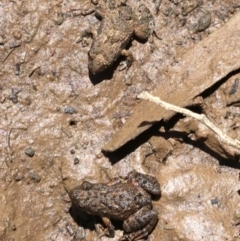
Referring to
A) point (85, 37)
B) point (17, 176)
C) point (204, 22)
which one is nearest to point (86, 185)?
point (17, 176)

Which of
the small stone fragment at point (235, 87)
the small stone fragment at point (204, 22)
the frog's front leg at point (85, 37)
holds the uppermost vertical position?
the small stone fragment at point (204, 22)

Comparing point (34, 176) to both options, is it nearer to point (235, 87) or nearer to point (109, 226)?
point (109, 226)

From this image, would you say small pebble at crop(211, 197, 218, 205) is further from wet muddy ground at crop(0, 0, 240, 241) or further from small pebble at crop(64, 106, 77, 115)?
small pebble at crop(64, 106, 77, 115)

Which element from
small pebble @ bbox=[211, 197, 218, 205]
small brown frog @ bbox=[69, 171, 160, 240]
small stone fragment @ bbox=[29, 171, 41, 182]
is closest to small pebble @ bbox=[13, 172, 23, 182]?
small stone fragment @ bbox=[29, 171, 41, 182]

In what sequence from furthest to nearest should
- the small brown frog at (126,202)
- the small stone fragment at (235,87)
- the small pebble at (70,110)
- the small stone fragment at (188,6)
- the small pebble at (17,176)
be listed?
the small stone fragment at (188,6) < the small pebble at (70,110) < the small pebble at (17,176) < the small stone fragment at (235,87) < the small brown frog at (126,202)

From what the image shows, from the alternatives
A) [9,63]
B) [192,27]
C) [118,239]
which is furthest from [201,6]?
[118,239]

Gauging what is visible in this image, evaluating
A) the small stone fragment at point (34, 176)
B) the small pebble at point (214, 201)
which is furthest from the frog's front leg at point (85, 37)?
the small pebble at point (214, 201)

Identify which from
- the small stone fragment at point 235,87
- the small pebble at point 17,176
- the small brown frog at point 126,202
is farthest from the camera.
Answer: the small pebble at point 17,176

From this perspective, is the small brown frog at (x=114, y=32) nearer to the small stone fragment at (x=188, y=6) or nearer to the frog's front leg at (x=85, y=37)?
the frog's front leg at (x=85, y=37)

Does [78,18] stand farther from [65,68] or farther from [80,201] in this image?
[80,201]
